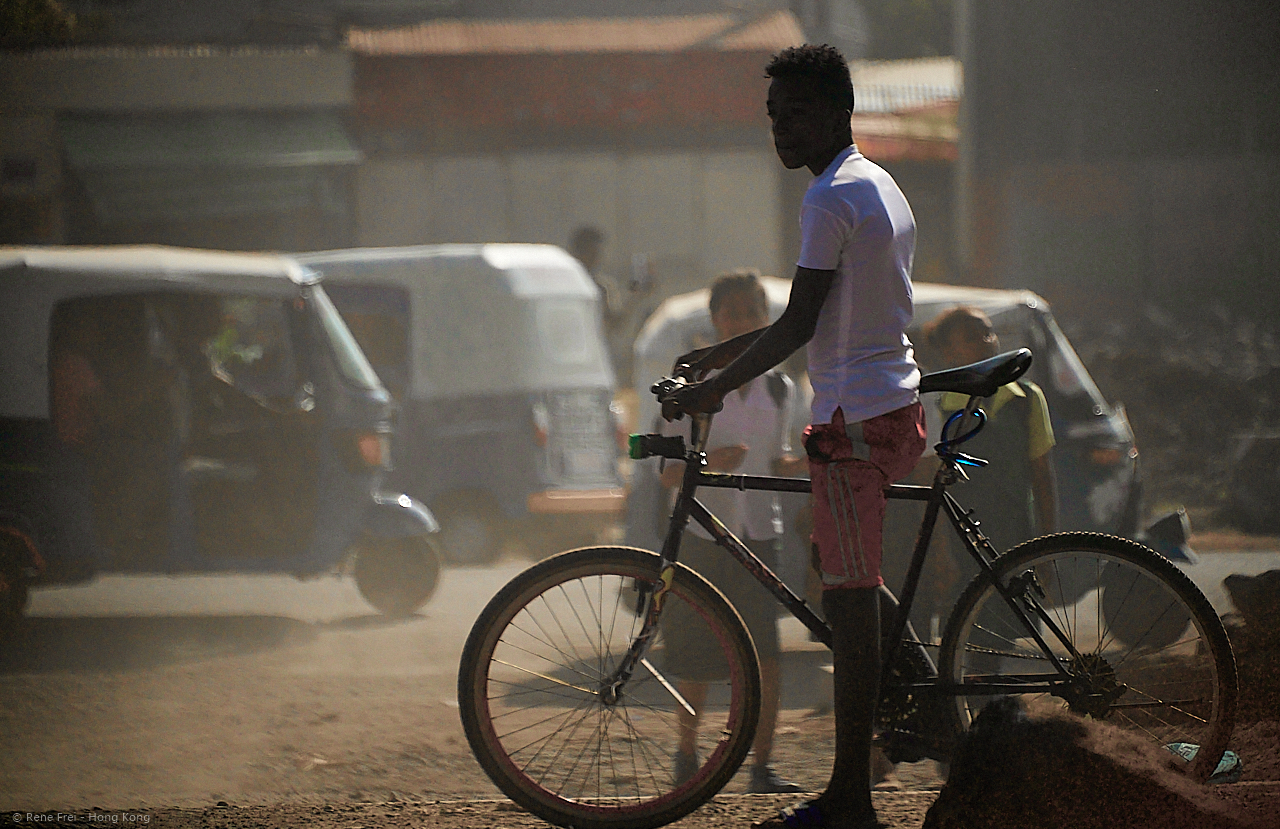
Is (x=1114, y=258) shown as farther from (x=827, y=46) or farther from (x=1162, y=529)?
(x=827, y=46)

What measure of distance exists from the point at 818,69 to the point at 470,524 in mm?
5567

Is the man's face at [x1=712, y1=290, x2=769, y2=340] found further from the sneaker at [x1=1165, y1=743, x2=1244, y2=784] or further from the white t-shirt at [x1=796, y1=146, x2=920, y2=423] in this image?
the sneaker at [x1=1165, y1=743, x2=1244, y2=784]

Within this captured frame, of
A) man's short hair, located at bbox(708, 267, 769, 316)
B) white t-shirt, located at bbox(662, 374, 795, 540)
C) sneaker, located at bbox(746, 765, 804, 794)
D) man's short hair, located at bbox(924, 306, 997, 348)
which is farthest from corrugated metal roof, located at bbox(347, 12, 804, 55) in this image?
sneaker, located at bbox(746, 765, 804, 794)

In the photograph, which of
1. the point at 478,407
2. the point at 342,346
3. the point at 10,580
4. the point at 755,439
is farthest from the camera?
the point at 478,407

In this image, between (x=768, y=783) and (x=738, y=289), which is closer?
(x=768, y=783)

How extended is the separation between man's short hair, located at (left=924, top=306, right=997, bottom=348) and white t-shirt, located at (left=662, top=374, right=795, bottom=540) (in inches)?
24.3

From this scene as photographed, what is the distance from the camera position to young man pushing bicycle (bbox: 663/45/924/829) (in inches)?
135

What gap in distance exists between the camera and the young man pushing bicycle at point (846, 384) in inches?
135

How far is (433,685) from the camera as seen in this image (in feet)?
20.2

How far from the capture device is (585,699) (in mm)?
3742

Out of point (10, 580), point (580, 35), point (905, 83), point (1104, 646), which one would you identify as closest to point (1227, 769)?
point (1104, 646)

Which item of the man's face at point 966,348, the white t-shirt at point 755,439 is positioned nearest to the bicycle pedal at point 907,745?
the white t-shirt at point 755,439

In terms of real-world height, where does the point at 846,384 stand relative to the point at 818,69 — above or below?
below

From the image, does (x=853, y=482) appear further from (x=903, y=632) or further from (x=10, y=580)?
(x=10, y=580)
